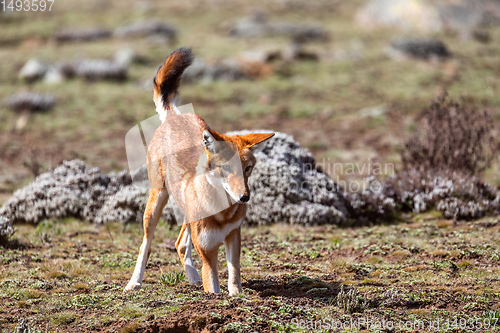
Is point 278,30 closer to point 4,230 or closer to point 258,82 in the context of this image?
point 258,82

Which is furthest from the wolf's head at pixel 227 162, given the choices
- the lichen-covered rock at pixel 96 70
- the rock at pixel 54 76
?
the rock at pixel 54 76

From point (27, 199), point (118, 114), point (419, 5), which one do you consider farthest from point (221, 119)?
point (419, 5)

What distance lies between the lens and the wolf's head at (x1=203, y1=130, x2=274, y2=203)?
4.65 meters

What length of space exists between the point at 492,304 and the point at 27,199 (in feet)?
26.2

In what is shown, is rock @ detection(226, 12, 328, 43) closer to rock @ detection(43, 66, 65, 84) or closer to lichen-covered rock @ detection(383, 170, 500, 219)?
rock @ detection(43, 66, 65, 84)

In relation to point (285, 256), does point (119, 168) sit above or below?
above

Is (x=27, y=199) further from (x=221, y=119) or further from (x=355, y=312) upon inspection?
(x=221, y=119)

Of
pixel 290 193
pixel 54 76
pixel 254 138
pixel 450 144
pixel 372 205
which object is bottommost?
pixel 372 205

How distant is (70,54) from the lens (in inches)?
949

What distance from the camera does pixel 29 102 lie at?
17859 millimetres

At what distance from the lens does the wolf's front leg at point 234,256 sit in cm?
524

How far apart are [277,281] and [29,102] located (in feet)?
49.0

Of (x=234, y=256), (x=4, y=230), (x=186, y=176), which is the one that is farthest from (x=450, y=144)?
(x=4, y=230)

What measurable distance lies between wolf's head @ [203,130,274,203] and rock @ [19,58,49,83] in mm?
18805
